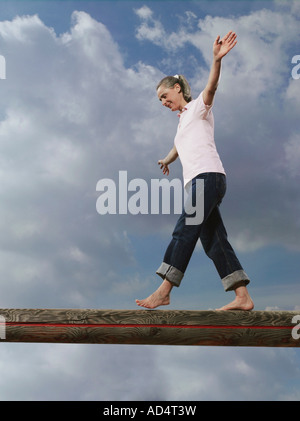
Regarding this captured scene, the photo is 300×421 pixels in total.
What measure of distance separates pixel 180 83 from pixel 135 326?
2379 mm

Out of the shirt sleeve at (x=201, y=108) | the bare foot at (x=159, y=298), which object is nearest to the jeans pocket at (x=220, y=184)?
the shirt sleeve at (x=201, y=108)

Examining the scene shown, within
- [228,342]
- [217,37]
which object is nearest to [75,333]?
[228,342]

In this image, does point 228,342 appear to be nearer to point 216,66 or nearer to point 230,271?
point 230,271

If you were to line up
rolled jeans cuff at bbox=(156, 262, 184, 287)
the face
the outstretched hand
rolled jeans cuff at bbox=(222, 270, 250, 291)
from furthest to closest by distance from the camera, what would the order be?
1. the face
2. rolled jeans cuff at bbox=(222, 270, 250, 291)
3. rolled jeans cuff at bbox=(156, 262, 184, 287)
4. the outstretched hand

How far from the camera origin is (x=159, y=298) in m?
4.21

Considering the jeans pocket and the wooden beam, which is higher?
the jeans pocket

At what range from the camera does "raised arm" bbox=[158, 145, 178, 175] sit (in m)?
5.15

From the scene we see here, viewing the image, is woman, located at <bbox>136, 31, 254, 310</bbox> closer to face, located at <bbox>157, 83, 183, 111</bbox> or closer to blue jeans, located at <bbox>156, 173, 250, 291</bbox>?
blue jeans, located at <bbox>156, 173, 250, 291</bbox>

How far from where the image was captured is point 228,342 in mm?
4156

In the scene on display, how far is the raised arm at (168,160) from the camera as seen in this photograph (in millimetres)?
5152

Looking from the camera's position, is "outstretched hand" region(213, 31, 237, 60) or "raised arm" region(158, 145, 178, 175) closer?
"outstretched hand" region(213, 31, 237, 60)
